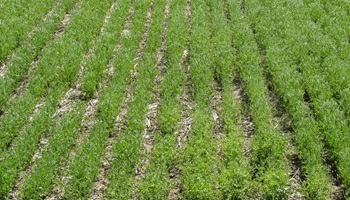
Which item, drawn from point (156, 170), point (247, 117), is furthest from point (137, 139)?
point (247, 117)

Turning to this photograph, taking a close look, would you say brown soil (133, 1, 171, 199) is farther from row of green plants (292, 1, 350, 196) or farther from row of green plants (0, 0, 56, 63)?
row of green plants (0, 0, 56, 63)

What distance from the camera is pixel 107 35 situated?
41.5 feet

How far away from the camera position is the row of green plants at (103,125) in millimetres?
7643

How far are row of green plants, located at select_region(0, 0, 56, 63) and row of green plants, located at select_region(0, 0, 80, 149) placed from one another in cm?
29

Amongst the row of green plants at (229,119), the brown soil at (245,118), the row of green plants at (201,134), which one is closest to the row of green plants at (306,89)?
the brown soil at (245,118)

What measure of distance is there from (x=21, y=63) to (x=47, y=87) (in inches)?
49.7

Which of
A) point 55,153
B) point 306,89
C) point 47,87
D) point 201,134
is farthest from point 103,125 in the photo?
point 306,89

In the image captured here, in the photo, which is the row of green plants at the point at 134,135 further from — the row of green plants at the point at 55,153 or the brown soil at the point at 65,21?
the brown soil at the point at 65,21

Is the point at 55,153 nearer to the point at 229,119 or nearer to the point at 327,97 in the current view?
the point at 229,119

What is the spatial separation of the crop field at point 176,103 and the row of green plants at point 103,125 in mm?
27

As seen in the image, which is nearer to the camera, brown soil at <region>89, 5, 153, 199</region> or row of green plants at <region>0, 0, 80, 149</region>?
brown soil at <region>89, 5, 153, 199</region>

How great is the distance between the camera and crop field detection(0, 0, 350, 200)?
25.1ft

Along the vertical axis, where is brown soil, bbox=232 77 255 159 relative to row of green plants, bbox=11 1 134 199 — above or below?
below

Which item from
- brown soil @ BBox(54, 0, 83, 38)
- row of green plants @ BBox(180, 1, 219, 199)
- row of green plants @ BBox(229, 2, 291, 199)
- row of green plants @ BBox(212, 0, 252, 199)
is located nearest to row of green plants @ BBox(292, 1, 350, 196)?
row of green plants @ BBox(229, 2, 291, 199)
